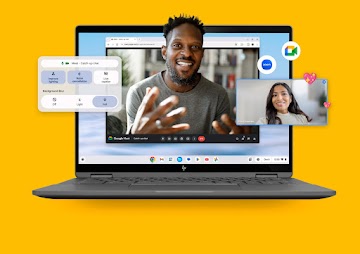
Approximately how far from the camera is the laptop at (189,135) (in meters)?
2.41

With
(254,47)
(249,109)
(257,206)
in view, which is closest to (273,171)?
(249,109)

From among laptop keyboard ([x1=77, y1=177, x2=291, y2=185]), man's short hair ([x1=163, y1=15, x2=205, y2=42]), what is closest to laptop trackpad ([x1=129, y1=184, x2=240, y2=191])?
laptop keyboard ([x1=77, y1=177, x2=291, y2=185])

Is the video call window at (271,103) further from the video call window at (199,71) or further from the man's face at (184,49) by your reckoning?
the man's face at (184,49)

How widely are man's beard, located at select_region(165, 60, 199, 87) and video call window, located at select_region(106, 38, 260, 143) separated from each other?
0.03m

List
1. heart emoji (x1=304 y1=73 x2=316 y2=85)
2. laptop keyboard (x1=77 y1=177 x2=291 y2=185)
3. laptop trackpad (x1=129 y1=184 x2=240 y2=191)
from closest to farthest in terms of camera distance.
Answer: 1. laptop trackpad (x1=129 y1=184 x2=240 y2=191)
2. laptop keyboard (x1=77 y1=177 x2=291 y2=185)
3. heart emoji (x1=304 y1=73 x2=316 y2=85)

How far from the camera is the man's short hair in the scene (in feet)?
7.87

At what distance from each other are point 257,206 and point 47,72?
1.25 m

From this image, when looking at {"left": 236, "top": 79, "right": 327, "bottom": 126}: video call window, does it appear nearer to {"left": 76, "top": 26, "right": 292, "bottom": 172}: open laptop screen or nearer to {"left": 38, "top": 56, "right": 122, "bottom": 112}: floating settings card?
{"left": 76, "top": 26, "right": 292, "bottom": 172}: open laptop screen

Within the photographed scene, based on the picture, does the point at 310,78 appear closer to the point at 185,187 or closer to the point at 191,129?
the point at 191,129

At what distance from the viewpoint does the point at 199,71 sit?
2.44 meters

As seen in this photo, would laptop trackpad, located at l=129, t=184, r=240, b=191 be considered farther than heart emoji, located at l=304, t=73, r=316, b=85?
No

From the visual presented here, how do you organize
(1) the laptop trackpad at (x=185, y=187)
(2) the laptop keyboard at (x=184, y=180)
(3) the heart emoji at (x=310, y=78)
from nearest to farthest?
1. (1) the laptop trackpad at (x=185, y=187)
2. (2) the laptop keyboard at (x=184, y=180)
3. (3) the heart emoji at (x=310, y=78)

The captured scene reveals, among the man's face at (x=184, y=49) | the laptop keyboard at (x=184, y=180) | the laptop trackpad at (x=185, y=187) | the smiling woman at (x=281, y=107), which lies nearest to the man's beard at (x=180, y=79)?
the man's face at (x=184, y=49)

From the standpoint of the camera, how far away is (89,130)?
8.05ft
